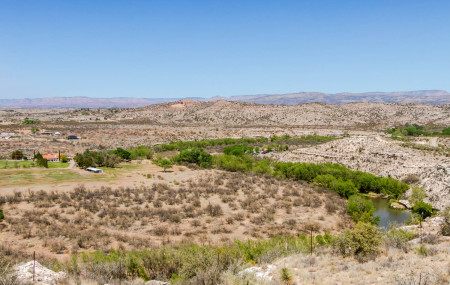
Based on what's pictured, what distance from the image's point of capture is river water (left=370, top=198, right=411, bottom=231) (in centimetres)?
2879

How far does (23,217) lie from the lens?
2444 centimetres

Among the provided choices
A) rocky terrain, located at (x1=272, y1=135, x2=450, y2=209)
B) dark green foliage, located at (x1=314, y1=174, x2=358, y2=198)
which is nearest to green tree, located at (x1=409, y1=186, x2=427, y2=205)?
rocky terrain, located at (x1=272, y1=135, x2=450, y2=209)

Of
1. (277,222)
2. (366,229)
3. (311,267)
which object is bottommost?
(277,222)

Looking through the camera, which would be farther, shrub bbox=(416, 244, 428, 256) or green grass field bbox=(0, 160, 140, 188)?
green grass field bbox=(0, 160, 140, 188)

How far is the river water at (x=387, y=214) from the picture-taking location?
94.5 ft

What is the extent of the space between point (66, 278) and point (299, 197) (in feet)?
81.4

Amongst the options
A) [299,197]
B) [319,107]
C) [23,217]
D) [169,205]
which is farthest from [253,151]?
[319,107]

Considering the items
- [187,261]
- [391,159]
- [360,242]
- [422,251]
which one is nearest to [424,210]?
[422,251]

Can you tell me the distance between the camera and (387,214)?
103 feet

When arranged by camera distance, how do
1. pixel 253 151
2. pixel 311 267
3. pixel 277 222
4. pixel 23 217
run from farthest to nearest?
pixel 253 151 → pixel 277 222 → pixel 23 217 → pixel 311 267

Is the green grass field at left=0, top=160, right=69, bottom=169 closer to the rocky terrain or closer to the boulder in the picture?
the boulder

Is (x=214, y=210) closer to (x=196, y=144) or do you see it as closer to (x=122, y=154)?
(x=122, y=154)

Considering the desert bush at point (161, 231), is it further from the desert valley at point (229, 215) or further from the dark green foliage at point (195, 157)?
the dark green foliage at point (195, 157)

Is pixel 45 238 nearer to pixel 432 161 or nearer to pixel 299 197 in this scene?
pixel 299 197
